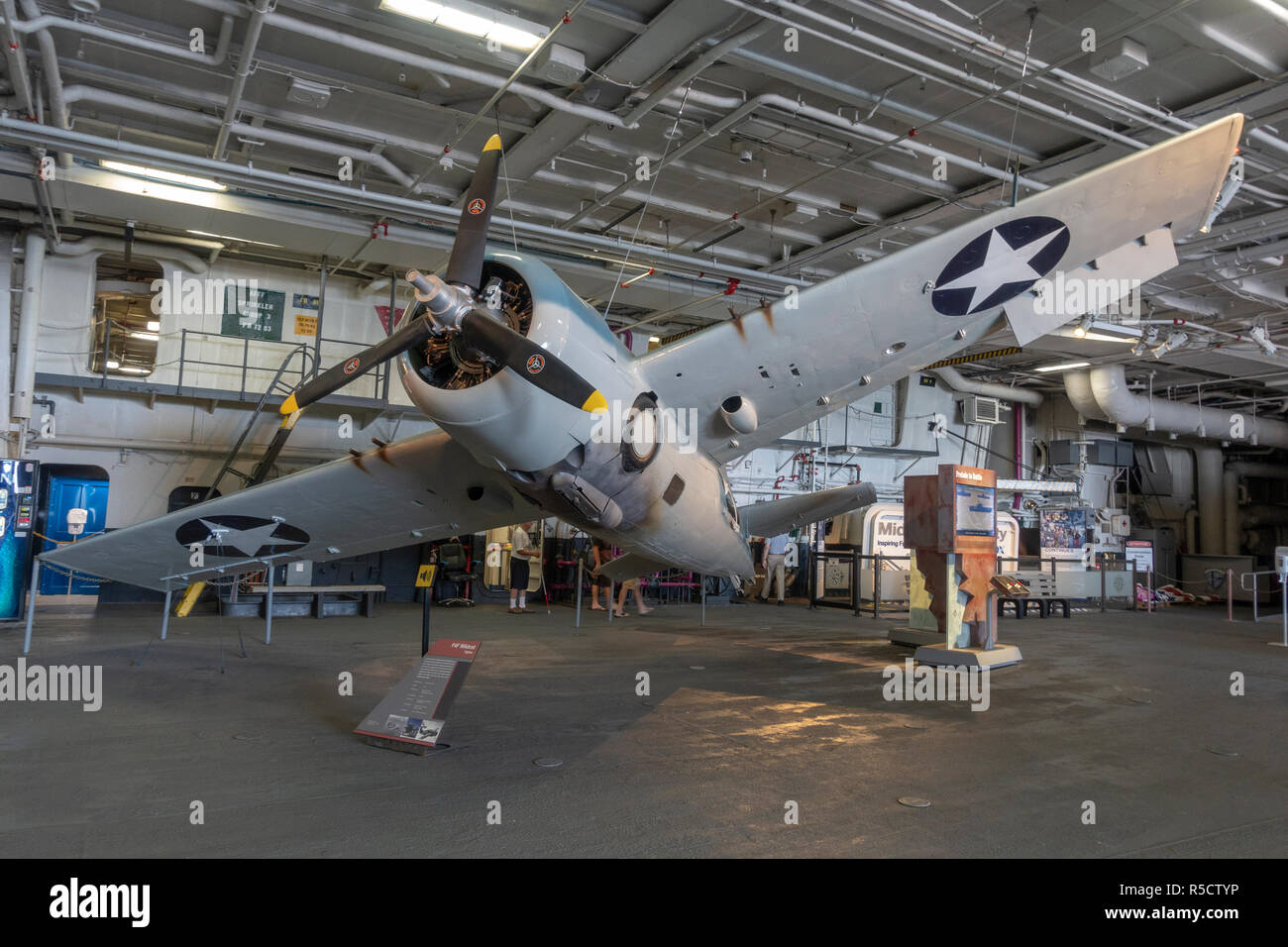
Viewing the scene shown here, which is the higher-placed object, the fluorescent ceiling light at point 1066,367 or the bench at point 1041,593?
the fluorescent ceiling light at point 1066,367

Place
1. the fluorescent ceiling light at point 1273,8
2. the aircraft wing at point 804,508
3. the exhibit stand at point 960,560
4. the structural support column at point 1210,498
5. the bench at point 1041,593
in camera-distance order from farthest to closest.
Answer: the structural support column at point 1210,498 → the bench at point 1041,593 → the aircraft wing at point 804,508 → the exhibit stand at point 960,560 → the fluorescent ceiling light at point 1273,8

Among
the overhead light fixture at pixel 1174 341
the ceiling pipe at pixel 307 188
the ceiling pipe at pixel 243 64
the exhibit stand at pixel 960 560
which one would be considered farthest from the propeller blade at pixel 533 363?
the overhead light fixture at pixel 1174 341

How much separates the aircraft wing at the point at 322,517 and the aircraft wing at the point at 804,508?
435cm

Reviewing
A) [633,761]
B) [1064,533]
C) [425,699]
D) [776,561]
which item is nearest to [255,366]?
[425,699]

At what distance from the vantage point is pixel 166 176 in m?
12.2

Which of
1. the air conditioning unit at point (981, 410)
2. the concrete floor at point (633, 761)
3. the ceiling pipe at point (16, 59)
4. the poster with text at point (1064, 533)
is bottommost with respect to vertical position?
the concrete floor at point (633, 761)

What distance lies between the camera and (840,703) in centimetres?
870

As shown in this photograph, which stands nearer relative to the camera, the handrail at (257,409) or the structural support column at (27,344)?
the structural support column at (27,344)

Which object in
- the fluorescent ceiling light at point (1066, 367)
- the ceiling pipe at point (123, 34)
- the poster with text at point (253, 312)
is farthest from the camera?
the fluorescent ceiling light at point (1066, 367)

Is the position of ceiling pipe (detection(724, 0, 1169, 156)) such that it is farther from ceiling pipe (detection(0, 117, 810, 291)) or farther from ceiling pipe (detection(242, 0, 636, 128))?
ceiling pipe (detection(0, 117, 810, 291))

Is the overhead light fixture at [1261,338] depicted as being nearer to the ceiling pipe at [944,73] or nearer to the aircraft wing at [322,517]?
the ceiling pipe at [944,73]

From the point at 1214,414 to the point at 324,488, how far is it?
30.7 metres

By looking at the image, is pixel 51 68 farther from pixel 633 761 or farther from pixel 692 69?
pixel 633 761

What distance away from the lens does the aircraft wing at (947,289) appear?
6.01 meters
